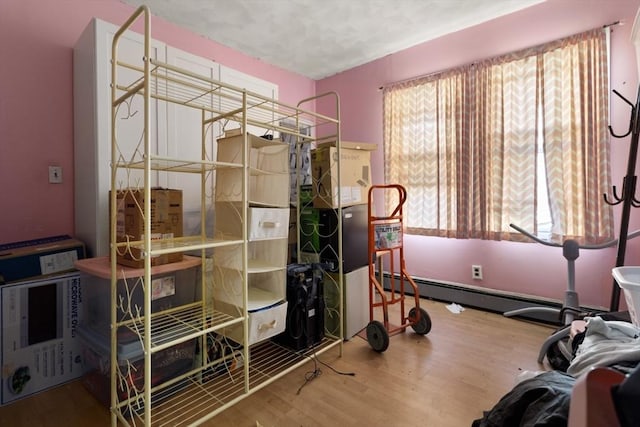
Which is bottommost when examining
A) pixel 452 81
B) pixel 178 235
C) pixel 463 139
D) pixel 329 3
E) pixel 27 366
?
pixel 27 366

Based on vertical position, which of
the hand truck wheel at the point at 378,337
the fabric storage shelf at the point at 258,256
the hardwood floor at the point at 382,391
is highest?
the fabric storage shelf at the point at 258,256

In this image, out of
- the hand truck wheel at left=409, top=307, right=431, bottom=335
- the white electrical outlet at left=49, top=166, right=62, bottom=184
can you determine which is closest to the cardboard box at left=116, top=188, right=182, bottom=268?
the white electrical outlet at left=49, top=166, right=62, bottom=184

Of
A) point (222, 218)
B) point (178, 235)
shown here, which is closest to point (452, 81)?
point (222, 218)

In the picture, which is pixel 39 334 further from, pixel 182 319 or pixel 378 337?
pixel 378 337

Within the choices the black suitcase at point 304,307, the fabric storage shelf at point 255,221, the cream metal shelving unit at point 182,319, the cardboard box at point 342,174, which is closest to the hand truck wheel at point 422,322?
the cream metal shelving unit at point 182,319

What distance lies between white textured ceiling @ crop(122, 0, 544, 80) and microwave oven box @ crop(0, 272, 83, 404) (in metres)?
2.22

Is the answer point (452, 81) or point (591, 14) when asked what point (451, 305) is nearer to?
point (452, 81)

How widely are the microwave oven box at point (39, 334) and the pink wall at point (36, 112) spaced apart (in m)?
0.53

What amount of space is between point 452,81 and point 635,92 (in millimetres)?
1299

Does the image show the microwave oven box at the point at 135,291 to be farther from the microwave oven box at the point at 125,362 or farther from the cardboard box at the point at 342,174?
the cardboard box at the point at 342,174

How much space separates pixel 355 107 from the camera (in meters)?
3.77

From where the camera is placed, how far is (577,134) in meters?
2.38

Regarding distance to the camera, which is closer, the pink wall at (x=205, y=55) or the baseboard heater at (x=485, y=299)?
the pink wall at (x=205, y=55)

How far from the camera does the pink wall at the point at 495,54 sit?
89.2 inches
